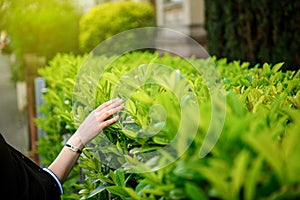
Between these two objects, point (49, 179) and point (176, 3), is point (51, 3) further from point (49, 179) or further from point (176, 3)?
point (49, 179)

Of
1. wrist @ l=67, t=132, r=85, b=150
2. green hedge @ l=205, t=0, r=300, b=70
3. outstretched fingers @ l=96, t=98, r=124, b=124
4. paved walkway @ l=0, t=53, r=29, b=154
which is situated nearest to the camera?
outstretched fingers @ l=96, t=98, r=124, b=124

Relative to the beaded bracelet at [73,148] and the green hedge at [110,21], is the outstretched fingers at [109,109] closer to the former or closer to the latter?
the beaded bracelet at [73,148]

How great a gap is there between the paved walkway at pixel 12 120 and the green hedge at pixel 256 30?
3.07m

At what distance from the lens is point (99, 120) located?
8.07 ft

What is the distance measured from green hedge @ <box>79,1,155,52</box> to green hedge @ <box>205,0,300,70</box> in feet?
21.7

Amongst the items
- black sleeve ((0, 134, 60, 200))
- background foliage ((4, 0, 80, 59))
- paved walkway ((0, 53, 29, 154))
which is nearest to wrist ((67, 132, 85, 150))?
black sleeve ((0, 134, 60, 200))

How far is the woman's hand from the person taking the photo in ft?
7.93

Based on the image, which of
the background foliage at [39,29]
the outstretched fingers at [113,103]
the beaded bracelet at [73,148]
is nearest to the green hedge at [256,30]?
the beaded bracelet at [73,148]

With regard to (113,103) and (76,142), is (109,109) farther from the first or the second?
(76,142)

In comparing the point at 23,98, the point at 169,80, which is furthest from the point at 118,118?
the point at 23,98

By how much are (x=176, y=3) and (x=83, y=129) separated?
13.0 meters

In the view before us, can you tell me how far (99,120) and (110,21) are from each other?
11.6 meters

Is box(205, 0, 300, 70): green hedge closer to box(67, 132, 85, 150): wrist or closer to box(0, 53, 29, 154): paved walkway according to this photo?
box(0, 53, 29, 154): paved walkway

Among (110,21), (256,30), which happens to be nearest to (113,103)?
(256,30)
